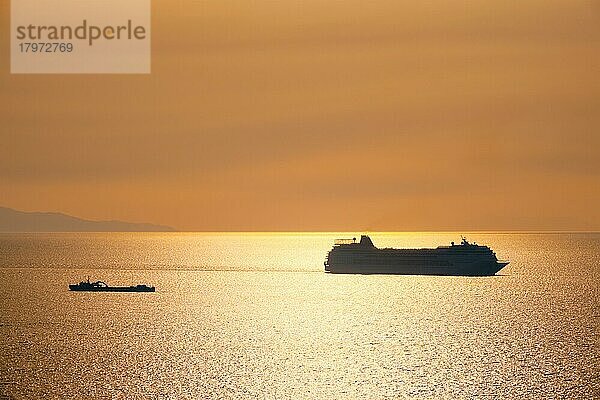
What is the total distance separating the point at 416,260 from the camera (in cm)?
18600

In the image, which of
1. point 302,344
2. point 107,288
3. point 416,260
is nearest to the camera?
point 302,344

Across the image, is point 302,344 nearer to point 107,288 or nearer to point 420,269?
point 107,288

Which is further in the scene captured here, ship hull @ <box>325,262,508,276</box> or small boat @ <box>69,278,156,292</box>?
ship hull @ <box>325,262,508,276</box>

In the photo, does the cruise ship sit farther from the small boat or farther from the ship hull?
the small boat

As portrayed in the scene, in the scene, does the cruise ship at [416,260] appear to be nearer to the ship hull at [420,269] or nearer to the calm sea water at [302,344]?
the ship hull at [420,269]

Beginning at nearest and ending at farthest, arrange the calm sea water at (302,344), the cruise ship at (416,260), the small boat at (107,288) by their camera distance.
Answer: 1. the calm sea water at (302,344)
2. the small boat at (107,288)
3. the cruise ship at (416,260)

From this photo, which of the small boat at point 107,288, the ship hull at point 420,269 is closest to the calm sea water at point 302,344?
the small boat at point 107,288

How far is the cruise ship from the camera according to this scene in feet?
588

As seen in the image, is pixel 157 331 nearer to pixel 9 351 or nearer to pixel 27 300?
pixel 9 351

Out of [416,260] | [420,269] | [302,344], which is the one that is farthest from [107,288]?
[302,344]

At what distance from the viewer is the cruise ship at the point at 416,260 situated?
179125 millimetres

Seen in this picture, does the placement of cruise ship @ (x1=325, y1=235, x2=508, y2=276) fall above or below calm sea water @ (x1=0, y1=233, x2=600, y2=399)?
above

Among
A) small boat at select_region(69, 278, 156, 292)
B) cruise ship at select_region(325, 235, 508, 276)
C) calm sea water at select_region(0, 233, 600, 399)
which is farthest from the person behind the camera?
cruise ship at select_region(325, 235, 508, 276)

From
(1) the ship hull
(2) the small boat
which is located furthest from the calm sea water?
(1) the ship hull
